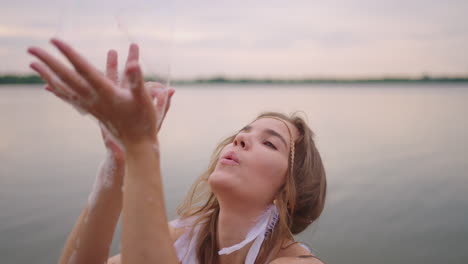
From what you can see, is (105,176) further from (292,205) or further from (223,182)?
(292,205)

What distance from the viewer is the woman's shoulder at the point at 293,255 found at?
8.52 feet

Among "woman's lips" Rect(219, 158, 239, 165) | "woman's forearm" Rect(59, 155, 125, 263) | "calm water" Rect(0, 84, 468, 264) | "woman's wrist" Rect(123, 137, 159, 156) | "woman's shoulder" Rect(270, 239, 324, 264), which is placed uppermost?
"woman's wrist" Rect(123, 137, 159, 156)

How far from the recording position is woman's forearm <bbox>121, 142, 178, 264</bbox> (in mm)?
1562

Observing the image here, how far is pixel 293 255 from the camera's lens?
2.73 metres

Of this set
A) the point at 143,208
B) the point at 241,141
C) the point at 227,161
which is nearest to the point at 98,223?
the point at 143,208

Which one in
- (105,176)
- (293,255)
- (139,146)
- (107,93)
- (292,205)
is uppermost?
(107,93)

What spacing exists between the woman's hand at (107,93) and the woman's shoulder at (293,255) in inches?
57.6

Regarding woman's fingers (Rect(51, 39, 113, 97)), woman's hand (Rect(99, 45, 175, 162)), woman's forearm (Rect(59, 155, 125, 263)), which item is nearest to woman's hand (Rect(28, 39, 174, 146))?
woman's fingers (Rect(51, 39, 113, 97))

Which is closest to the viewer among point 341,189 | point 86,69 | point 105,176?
point 86,69

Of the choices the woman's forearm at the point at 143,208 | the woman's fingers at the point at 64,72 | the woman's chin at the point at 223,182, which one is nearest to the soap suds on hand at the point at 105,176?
the woman's forearm at the point at 143,208

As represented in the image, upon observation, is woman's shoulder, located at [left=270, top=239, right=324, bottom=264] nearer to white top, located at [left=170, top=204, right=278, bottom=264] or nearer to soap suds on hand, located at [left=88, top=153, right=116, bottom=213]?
white top, located at [left=170, top=204, right=278, bottom=264]

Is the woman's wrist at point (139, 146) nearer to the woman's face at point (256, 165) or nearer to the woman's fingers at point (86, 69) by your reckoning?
the woman's fingers at point (86, 69)

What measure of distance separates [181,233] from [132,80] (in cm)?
214

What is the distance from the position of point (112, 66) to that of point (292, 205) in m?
1.69
